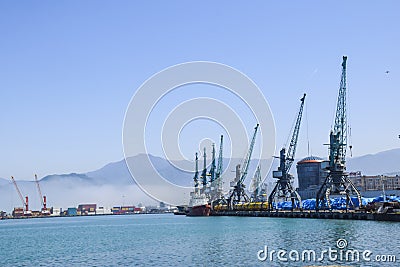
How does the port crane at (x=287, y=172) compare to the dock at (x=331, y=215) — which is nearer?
the dock at (x=331, y=215)

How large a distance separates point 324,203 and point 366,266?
4000 inches

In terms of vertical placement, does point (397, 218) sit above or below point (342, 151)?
below

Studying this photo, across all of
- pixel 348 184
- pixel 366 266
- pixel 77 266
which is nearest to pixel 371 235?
pixel 366 266

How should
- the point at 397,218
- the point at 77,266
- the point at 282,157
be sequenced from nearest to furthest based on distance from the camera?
the point at 77,266 < the point at 397,218 < the point at 282,157

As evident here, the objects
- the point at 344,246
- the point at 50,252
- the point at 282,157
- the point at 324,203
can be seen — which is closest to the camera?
the point at 344,246

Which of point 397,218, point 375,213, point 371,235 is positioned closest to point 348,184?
point 375,213

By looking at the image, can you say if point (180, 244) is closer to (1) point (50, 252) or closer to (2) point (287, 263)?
(1) point (50, 252)

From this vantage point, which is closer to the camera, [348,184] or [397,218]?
[397,218]

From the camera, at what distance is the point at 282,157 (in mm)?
161125

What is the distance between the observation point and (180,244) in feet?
225

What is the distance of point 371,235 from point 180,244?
22.4m

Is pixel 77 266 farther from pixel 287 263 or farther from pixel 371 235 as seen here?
pixel 371 235

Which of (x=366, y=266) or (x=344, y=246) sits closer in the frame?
(x=366, y=266)

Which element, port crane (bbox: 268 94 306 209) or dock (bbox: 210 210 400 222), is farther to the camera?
port crane (bbox: 268 94 306 209)
